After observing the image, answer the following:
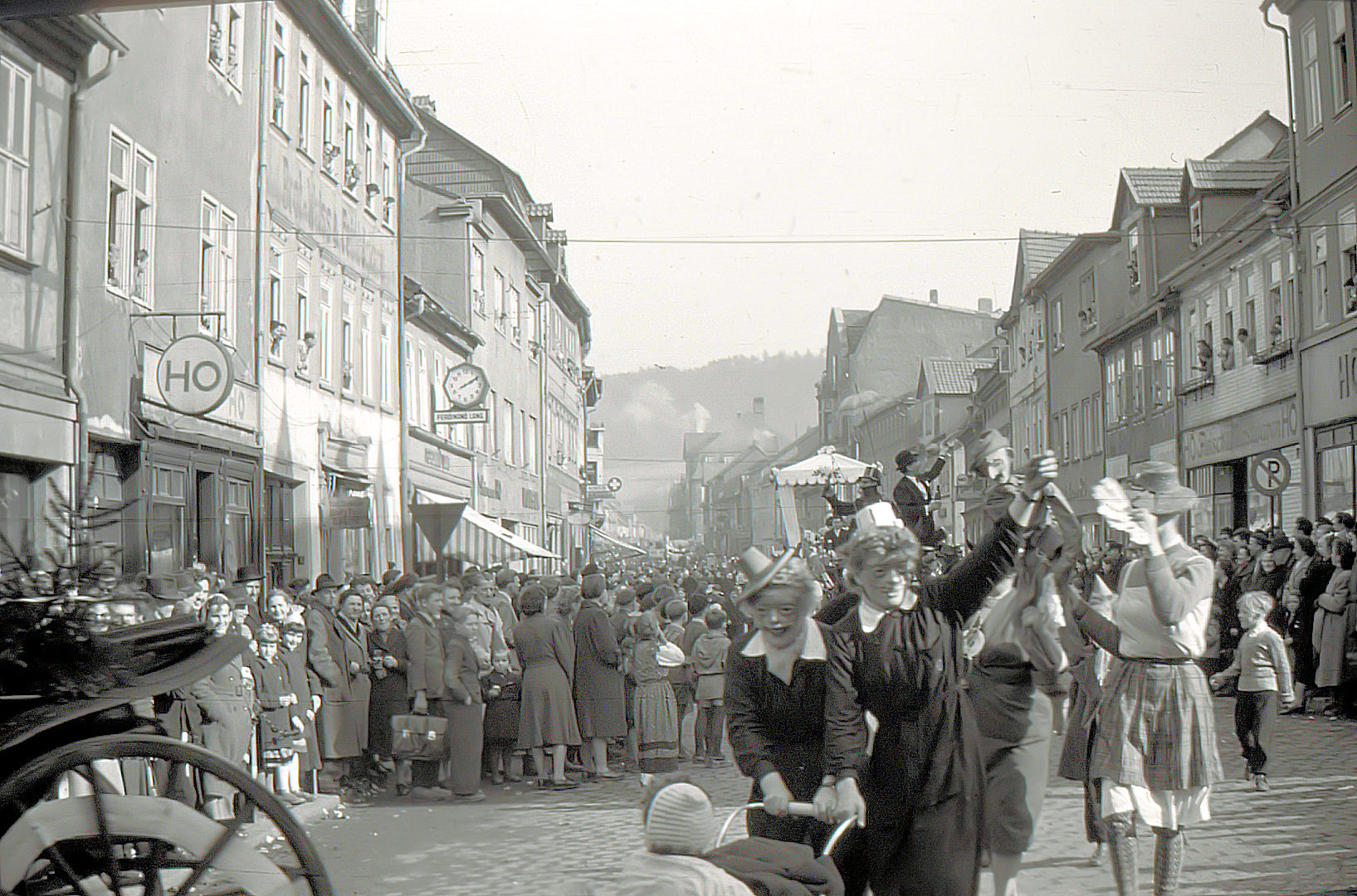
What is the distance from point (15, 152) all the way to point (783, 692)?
7.32 m

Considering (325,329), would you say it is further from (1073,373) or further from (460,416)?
(460,416)

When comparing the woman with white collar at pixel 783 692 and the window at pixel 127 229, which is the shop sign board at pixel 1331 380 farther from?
the woman with white collar at pixel 783 692

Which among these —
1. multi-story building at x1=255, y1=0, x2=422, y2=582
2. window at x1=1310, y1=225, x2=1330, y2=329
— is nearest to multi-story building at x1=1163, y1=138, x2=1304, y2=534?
window at x1=1310, y1=225, x2=1330, y2=329

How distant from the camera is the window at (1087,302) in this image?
15.5m

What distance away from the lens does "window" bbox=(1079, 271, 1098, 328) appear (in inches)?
611

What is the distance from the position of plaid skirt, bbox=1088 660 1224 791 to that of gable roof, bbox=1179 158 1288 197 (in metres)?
18.4

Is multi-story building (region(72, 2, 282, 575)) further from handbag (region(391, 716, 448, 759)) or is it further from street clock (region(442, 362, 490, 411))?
street clock (region(442, 362, 490, 411))

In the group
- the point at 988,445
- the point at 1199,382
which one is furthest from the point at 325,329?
the point at 1199,382

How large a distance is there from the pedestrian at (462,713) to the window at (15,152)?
4243 mm

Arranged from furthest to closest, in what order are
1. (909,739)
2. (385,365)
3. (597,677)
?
(385,365), (597,677), (909,739)

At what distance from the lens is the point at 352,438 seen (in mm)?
17000

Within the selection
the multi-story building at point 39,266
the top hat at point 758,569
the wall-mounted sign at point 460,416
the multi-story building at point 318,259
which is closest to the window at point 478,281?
the wall-mounted sign at point 460,416

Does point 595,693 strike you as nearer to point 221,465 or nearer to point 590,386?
point 221,465

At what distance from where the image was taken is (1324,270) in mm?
18328
